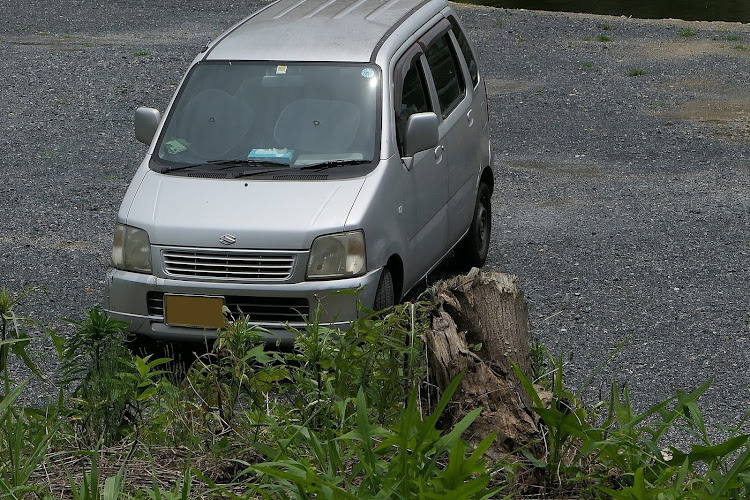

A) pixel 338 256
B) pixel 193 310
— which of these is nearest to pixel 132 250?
pixel 193 310

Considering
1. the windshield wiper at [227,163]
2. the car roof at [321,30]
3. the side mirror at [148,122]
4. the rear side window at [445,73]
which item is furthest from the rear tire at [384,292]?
the side mirror at [148,122]

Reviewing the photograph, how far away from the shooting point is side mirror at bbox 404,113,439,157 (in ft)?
20.7

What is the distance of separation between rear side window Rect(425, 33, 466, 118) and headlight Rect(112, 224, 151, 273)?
225cm

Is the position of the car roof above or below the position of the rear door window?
above

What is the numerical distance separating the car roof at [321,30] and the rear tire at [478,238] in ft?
4.56

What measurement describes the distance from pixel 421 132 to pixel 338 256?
981mm

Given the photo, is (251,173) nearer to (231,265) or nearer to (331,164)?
(331,164)

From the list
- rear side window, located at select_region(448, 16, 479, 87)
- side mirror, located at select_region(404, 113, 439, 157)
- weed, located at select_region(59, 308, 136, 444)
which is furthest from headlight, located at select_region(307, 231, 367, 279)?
rear side window, located at select_region(448, 16, 479, 87)

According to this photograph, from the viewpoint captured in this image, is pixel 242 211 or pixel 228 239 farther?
pixel 242 211

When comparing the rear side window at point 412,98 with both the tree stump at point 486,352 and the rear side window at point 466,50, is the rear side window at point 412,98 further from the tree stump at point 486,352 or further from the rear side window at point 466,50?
the tree stump at point 486,352

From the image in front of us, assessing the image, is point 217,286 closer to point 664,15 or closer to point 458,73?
point 458,73

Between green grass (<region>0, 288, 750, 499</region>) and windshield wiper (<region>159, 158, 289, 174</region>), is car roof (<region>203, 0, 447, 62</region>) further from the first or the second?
green grass (<region>0, 288, 750, 499</region>)

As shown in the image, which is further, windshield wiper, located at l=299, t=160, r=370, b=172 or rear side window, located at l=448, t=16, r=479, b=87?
rear side window, located at l=448, t=16, r=479, b=87

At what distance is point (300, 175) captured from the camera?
6.15 metres
